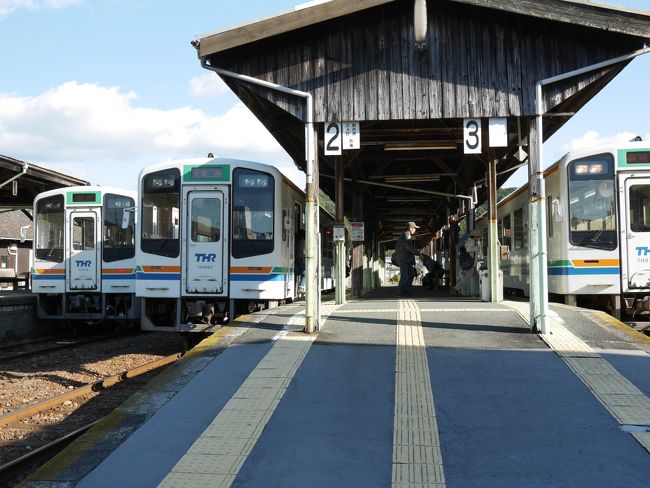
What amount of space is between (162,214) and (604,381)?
7970 mm

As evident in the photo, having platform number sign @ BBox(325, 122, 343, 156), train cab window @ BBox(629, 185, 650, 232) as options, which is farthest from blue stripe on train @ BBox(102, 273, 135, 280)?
train cab window @ BBox(629, 185, 650, 232)

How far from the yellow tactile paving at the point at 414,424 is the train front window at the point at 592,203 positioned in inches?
173

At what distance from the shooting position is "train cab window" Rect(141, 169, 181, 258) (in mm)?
11523

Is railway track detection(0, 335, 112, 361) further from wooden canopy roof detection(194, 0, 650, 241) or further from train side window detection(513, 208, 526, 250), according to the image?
train side window detection(513, 208, 526, 250)

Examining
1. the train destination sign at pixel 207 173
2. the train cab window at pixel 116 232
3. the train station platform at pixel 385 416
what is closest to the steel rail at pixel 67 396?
the train station platform at pixel 385 416

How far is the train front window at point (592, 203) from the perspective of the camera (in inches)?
415

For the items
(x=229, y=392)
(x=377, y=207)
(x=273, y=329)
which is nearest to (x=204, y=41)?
(x=273, y=329)

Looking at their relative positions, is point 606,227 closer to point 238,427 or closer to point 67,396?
point 238,427

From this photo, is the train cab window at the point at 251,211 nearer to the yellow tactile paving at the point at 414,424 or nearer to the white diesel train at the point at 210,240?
the white diesel train at the point at 210,240

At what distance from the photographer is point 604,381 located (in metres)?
6.11

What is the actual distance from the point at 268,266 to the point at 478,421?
6.49m

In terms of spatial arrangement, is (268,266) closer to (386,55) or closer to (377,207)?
(386,55)

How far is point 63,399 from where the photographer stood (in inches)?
324

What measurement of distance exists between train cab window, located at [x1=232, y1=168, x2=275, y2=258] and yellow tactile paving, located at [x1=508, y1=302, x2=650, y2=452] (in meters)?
5.18
